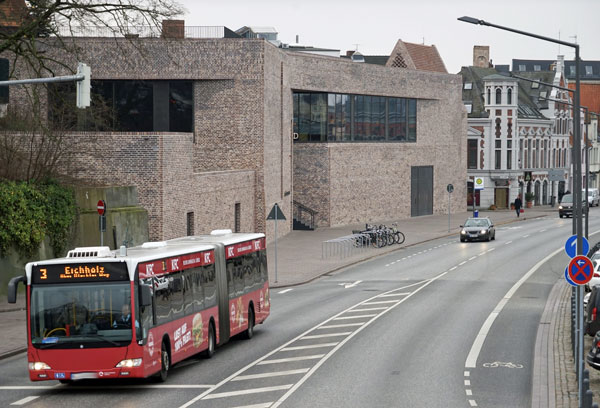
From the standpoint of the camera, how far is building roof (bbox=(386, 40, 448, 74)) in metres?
84.6

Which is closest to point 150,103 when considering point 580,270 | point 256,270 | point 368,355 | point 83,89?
point 256,270

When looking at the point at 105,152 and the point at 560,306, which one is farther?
the point at 105,152

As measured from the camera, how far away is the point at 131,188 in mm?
40719

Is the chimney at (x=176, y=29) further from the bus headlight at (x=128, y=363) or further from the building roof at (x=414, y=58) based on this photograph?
the building roof at (x=414, y=58)

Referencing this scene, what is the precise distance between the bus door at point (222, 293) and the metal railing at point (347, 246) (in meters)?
25.4

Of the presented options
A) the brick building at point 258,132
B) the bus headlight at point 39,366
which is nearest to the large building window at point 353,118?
the brick building at point 258,132

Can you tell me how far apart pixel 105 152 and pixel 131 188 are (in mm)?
1973

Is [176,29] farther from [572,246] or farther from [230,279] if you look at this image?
[572,246]

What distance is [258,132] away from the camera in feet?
176

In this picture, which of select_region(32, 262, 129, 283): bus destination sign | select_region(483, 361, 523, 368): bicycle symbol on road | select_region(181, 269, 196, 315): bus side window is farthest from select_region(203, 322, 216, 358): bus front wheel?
select_region(483, 361, 523, 368): bicycle symbol on road

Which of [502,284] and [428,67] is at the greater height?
[428,67]

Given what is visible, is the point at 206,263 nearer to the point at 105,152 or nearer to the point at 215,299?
the point at 215,299

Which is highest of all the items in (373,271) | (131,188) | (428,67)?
(428,67)

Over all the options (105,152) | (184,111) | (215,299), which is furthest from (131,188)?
(215,299)
